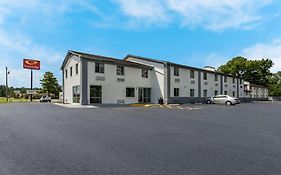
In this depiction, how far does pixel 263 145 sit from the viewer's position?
6445 millimetres

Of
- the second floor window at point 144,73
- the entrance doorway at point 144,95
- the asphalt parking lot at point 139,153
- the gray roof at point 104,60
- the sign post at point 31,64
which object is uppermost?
the sign post at point 31,64

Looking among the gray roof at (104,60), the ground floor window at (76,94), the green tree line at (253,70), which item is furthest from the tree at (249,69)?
the ground floor window at (76,94)

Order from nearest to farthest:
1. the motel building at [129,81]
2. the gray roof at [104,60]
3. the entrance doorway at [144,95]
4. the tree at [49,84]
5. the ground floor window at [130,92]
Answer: the motel building at [129,81] < the gray roof at [104,60] < the ground floor window at [130,92] < the entrance doorway at [144,95] < the tree at [49,84]

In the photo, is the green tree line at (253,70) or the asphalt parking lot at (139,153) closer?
the asphalt parking lot at (139,153)

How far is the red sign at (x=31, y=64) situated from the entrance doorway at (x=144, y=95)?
107 ft

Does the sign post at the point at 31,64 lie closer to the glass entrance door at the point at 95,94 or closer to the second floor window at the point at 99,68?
the glass entrance door at the point at 95,94

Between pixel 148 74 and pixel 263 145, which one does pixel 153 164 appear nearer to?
pixel 263 145

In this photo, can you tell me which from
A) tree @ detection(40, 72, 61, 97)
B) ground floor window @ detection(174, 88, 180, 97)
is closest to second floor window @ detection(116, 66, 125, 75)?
ground floor window @ detection(174, 88, 180, 97)

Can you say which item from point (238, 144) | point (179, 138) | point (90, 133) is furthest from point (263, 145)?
point (90, 133)

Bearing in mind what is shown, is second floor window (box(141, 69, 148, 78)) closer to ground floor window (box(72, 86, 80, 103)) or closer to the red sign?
ground floor window (box(72, 86, 80, 103))

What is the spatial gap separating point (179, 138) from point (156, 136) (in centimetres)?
80

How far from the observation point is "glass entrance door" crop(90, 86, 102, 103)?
25.5m

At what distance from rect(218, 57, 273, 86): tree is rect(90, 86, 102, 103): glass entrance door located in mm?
52928

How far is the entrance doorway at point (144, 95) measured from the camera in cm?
3080
